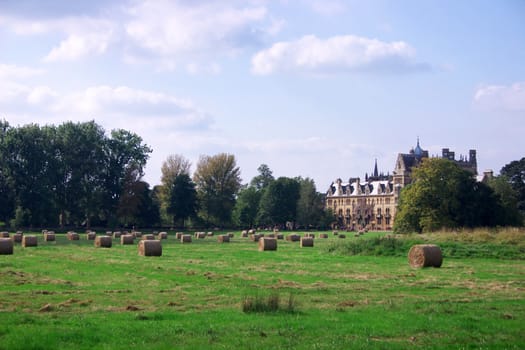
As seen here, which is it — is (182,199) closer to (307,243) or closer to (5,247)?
(307,243)

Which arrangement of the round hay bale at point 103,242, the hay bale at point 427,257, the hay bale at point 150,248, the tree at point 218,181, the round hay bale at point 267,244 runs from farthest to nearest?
the tree at point 218,181, the round hay bale at point 103,242, the round hay bale at point 267,244, the hay bale at point 150,248, the hay bale at point 427,257

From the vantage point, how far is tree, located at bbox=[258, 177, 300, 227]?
143875mm

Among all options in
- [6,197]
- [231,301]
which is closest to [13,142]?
[6,197]

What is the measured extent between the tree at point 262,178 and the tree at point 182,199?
5555 centimetres

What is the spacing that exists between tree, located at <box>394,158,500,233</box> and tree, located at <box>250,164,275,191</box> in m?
109

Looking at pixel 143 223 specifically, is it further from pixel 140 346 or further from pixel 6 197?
pixel 140 346

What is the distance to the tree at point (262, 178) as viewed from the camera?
181000 millimetres

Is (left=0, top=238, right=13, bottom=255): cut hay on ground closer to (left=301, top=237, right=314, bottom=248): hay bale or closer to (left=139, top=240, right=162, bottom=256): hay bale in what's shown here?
(left=139, top=240, right=162, bottom=256): hay bale

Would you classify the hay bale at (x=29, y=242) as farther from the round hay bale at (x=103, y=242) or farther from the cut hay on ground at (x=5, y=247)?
the cut hay on ground at (x=5, y=247)

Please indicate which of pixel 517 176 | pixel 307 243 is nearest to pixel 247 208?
pixel 517 176

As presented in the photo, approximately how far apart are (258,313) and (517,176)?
116m

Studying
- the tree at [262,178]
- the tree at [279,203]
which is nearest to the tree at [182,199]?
the tree at [279,203]

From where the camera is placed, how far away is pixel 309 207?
14850 centimetres

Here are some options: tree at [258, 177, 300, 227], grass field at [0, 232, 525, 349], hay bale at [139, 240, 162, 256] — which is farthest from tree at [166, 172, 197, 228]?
grass field at [0, 232, 525, 349]
